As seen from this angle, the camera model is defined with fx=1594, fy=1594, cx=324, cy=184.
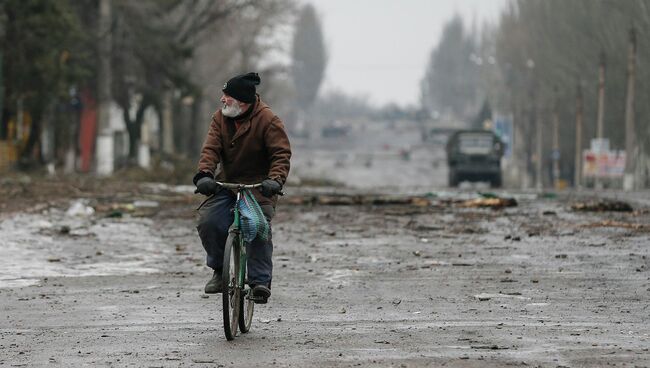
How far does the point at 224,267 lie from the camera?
33.0 ft

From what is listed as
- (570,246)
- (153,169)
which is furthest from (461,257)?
(153,169)

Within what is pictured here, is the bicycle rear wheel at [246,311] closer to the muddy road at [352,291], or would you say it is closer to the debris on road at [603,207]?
the muddy road at [352,291]

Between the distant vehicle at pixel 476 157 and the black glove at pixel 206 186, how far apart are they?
54.5 metres

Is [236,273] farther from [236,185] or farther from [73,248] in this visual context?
[73,248]

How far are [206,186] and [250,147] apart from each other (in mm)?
605

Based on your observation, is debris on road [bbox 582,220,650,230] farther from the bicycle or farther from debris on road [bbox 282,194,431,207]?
the bicycle

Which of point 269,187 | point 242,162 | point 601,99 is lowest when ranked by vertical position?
point 269,187

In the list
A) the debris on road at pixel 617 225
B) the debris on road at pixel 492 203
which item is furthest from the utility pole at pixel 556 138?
the debris on road at pixel 617 225

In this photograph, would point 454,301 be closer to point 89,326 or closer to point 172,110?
point 89,326

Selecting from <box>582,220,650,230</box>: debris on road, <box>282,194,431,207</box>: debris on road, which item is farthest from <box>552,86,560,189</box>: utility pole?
<box>582,220,650,230</box>: debris on road

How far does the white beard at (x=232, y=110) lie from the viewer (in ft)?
35.2

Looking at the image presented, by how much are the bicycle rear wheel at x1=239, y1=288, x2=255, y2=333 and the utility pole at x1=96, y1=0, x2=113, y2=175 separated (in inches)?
1587

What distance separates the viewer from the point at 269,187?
411 inches

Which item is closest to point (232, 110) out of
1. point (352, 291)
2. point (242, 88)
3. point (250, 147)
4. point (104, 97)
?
point (242, 88)
